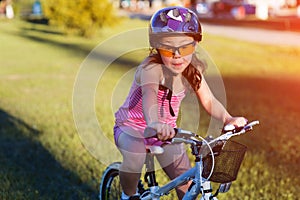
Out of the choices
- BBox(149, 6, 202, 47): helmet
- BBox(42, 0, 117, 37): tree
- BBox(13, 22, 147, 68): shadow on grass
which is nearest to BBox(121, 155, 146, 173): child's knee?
BBox(149, 6, 202, 47): helmet

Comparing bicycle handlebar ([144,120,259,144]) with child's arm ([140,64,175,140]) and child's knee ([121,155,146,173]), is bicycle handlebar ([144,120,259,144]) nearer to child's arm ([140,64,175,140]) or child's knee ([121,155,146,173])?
child's arm ([140,64,175,140])

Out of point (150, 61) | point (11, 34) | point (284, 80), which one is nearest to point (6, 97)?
point (284, 80)

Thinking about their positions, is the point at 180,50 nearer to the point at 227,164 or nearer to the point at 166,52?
the point at 166,52

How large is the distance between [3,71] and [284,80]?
23.5ft

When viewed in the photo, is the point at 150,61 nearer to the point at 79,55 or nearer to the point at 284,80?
the point at 284,80

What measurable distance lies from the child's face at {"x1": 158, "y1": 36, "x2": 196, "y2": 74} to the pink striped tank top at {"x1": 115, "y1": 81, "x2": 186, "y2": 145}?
0.23 meters

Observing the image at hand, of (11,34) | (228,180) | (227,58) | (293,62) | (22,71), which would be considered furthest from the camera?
(11,34)

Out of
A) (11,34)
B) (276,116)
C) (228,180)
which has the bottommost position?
(11,34)

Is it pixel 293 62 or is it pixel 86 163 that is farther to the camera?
pixel 293 62

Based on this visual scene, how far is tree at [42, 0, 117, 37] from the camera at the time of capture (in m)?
26.9

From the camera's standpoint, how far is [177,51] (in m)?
3.08

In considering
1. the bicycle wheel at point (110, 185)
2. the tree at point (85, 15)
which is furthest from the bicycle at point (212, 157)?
the tree at point (85, 15)

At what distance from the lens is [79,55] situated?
19.1 meters

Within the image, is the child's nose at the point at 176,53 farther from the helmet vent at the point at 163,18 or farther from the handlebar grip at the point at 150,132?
the handlebar grip at the point at 150,132
